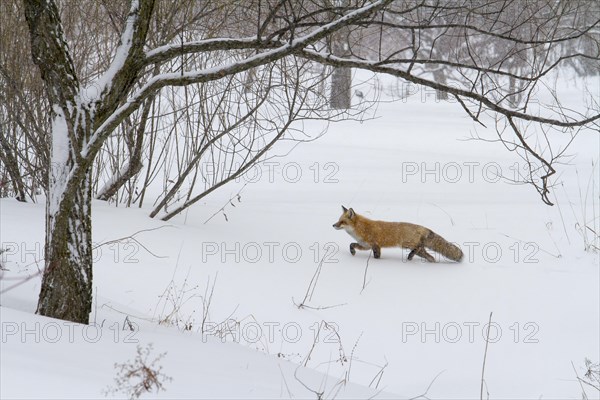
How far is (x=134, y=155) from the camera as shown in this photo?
8.35m

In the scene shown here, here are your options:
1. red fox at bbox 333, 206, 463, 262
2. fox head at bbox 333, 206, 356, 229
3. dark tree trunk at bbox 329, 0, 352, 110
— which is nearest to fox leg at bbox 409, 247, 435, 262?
red fox at bbox 333, 206, 463, 262

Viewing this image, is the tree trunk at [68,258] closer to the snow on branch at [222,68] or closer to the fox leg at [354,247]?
the snow on branch at [222,68]

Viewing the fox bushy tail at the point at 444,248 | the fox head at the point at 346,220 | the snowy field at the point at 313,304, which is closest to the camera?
the snowy field at the point at 313,304

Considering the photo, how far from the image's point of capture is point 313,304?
6.49m

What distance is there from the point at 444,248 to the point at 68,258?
15.4 feet

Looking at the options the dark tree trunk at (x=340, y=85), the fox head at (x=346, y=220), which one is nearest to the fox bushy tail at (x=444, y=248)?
the fox head at (x=346, y=220)

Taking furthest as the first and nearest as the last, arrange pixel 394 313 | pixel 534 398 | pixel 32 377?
pixel 394 313 < pixel 534 398 < pixel 32 377

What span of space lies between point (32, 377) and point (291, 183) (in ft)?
31.9

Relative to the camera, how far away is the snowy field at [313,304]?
3.73 meters

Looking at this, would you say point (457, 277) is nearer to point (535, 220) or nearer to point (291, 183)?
point (535, 220)

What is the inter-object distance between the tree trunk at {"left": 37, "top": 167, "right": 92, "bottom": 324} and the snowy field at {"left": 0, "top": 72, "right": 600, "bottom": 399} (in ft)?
0.60

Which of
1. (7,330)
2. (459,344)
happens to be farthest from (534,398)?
(7,330)

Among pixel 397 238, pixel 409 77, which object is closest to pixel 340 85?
pixel 397 238

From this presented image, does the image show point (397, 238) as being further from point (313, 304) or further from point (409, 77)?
point (409, 77)
